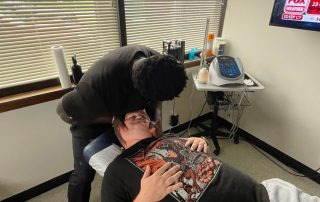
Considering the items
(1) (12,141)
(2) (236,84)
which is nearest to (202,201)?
(2) (236,84)

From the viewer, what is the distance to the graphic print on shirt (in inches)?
31.8

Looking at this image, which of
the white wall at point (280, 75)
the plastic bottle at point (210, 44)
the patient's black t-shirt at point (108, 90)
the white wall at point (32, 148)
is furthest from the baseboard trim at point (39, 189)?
the white wall at point (280, 75)

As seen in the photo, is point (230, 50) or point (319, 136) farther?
point (230, 50)

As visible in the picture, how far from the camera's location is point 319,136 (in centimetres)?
162

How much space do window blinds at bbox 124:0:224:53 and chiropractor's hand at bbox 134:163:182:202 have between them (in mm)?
1185

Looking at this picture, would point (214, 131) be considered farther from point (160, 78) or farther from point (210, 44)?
point (160, 78)

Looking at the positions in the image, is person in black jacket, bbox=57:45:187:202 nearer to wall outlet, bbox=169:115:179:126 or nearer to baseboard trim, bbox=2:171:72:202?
baseboard trim, bbox=2:171:72:202

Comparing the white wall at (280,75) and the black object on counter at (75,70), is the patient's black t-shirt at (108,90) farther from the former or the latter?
the white wall at (280,75)

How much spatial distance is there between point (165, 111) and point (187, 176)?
126 cm

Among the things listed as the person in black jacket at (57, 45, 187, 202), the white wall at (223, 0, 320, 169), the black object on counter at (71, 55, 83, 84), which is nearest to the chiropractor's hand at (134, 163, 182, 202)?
the person in black jacket at (57, 45, 187, 202)

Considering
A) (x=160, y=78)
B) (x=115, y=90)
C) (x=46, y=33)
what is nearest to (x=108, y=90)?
(x=115, y=90)

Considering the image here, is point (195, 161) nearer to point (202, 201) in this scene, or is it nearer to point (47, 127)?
point (202, 201)

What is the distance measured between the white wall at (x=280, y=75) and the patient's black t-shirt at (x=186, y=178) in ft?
3.62

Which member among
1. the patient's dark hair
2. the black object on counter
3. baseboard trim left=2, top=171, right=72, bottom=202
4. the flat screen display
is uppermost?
the flat screen display
